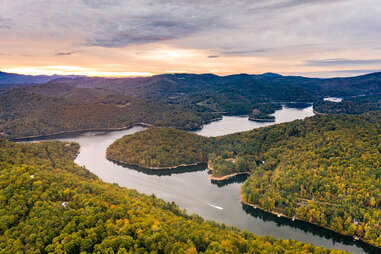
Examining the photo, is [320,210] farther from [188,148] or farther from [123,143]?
[123,143]

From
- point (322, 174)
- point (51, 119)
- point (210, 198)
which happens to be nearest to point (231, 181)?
point (210, 198)

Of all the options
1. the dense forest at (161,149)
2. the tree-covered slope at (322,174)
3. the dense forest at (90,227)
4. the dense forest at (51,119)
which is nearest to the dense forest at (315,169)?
the tree-covered slope at (322,174)

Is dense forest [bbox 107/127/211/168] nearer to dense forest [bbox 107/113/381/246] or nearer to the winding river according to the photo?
dense forest [bbox 107/113/381/246]

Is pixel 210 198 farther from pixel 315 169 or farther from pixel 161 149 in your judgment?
pixel 161 149

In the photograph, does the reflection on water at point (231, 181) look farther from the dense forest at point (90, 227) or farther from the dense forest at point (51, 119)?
the dense forest at point (51, 119)

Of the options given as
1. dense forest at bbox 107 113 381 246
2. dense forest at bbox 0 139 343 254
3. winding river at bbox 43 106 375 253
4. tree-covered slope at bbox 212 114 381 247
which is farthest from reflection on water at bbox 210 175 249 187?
dense forest at bbox 0 139 343 254

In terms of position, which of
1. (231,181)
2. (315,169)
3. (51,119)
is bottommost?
(231,181)
